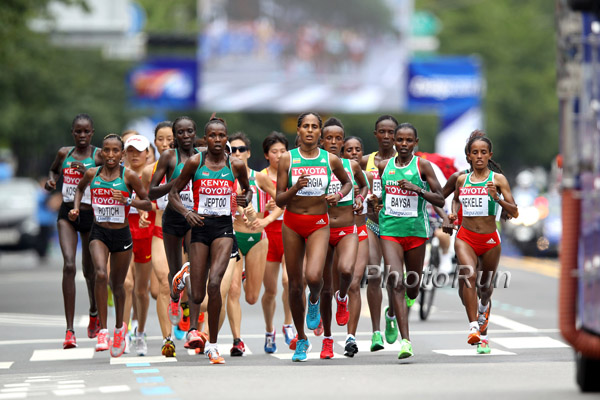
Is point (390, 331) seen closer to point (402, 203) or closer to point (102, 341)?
point (402, 203)

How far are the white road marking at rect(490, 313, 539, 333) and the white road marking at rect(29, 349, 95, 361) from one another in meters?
5.27

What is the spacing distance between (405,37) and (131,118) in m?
18.2

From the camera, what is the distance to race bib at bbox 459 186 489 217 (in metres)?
14.5

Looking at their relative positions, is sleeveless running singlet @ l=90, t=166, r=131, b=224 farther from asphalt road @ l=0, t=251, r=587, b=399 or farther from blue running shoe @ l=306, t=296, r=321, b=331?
blue running shoe @ l=306, t=296, r=321, b=331

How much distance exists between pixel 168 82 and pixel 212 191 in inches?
1351

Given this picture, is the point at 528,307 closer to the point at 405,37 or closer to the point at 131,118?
the point at 405,37

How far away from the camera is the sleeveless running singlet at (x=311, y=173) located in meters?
13.7

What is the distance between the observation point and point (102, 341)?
48.3ft

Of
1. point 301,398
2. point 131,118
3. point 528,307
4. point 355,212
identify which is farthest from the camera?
point 131,118

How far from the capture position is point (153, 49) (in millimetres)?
66375

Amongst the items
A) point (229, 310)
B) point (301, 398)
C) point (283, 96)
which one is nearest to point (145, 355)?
point (229, 310)

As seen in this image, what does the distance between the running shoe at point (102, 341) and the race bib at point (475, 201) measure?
3.68 meters

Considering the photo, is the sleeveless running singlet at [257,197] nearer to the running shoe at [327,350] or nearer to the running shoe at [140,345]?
the running shoe at [140,345]

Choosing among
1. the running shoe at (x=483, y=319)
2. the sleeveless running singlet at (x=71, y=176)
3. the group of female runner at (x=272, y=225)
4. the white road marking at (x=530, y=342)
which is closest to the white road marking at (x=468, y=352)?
the group of female runner at (x=272, y=225)
